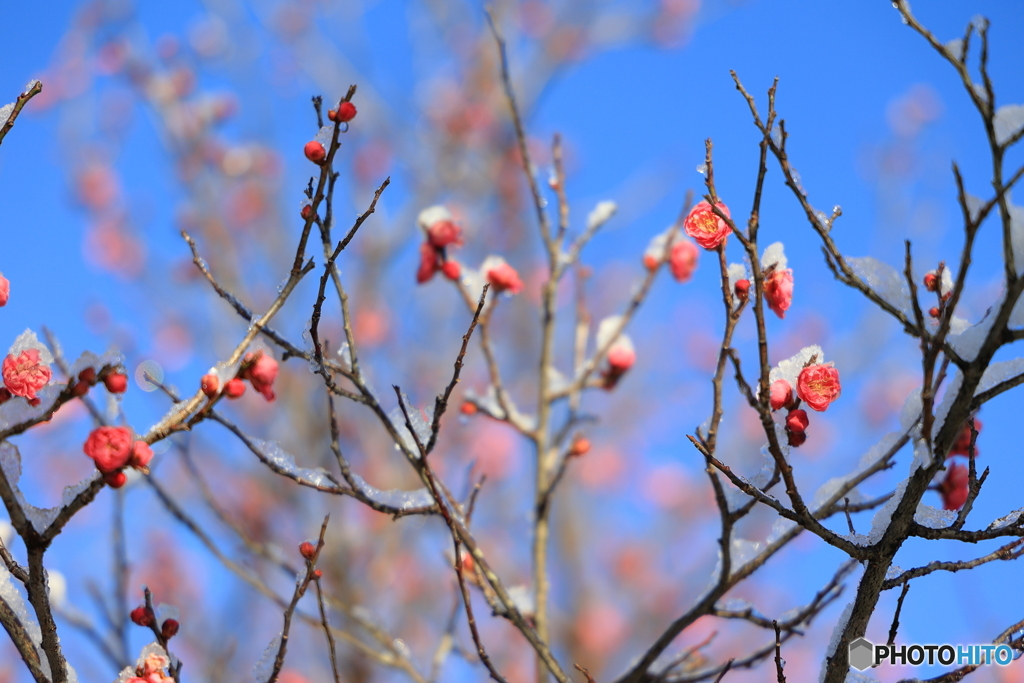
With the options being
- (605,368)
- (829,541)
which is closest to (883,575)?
(829,541)

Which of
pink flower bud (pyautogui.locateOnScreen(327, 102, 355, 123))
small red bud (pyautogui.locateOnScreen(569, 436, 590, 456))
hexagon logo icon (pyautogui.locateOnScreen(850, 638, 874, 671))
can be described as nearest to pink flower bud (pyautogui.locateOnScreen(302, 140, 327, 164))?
pink flower bud (pyautogui.locateOnScreen(327, 102, 355, 123))

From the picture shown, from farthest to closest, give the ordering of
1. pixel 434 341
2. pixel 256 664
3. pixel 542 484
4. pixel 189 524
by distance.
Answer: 1. pixel 434 341
2. pixel 542 484
3. pixel 189 524
4. pixel 256 664

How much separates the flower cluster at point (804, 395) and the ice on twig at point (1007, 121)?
518mm

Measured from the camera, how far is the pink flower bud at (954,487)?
174 centimetres

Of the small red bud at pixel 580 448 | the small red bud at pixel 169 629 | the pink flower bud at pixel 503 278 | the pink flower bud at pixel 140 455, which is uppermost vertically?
the pink flower bud at pixel 503 278

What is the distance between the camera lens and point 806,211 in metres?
1.25

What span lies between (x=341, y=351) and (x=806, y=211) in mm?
1094

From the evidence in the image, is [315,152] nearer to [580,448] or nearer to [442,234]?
[442,234]

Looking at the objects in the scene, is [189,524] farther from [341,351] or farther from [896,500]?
[896,500]

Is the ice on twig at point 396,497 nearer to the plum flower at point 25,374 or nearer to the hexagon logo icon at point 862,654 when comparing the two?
the plum flower at point 25,374

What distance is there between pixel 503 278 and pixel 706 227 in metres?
0.97

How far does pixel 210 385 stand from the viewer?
4.84ft

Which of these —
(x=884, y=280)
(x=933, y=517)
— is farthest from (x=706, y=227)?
(x=933, y=517)

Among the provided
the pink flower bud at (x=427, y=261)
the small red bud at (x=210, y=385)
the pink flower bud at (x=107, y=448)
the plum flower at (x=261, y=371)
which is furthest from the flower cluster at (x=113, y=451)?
the pink flower bud at (x=427, y=261)
